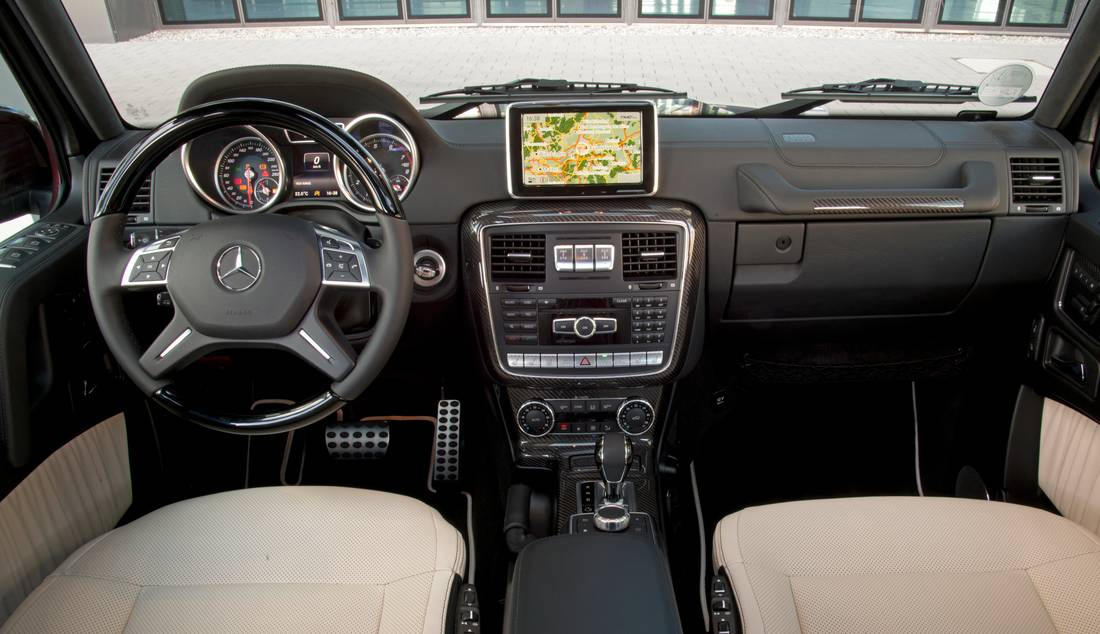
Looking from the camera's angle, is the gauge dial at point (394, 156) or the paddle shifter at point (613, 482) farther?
the gauge dial at point (394, 156)

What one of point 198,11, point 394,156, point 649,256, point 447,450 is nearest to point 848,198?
point 649,256

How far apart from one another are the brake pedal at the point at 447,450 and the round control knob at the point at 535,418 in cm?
38

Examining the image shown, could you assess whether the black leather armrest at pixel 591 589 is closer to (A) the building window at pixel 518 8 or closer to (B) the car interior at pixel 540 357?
(B) the car interior at pixel 540 357

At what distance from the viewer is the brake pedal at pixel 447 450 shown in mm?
2598

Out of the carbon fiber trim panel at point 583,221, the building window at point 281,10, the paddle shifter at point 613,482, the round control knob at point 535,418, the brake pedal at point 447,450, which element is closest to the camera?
the paddle shifter at point 613,482

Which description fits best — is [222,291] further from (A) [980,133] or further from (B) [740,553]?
(A) [980,133]

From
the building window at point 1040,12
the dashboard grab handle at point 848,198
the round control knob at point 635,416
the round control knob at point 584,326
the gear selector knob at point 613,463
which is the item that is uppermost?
the building window at point 1040,12

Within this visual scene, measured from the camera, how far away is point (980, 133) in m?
2.24

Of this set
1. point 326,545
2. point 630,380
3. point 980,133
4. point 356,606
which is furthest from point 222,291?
point 980,133

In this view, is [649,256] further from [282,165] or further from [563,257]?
[282,165]

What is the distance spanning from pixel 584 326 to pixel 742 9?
1193 millimetres

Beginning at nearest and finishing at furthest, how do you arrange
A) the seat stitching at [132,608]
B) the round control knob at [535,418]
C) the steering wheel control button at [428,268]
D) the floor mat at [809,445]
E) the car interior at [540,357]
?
the seat stitching at [132,608]
the car interior at [540,357]
the steering wheel control button at [428,268]
the round control knob at [535,418]
the floor mat at [809,445]

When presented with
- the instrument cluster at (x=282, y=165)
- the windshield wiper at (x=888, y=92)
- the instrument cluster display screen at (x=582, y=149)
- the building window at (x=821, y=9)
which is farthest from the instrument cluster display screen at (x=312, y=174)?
the building window at (x=821, y=9)

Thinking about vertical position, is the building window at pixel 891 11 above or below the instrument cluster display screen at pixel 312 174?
above
